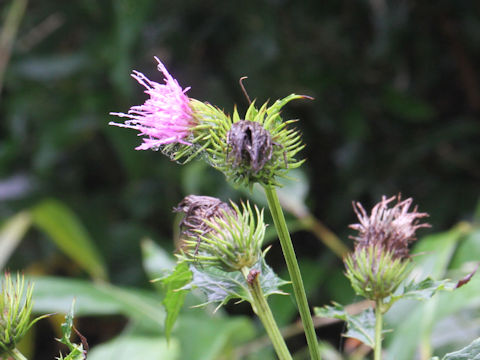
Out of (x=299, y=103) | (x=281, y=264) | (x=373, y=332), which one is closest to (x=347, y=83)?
(x=299, y=103)

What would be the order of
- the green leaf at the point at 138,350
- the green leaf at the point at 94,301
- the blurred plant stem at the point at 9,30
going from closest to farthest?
the green leaf at the point at 138,350
the green leaf at the point at 94,301
the blurred plant stem at the point at 9,30

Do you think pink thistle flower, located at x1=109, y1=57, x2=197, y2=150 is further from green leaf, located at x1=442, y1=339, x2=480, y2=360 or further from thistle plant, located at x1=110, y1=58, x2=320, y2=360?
green leaf, located at x1=442, y1=339, x2=480, y2=360

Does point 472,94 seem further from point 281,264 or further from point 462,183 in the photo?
point 281,264

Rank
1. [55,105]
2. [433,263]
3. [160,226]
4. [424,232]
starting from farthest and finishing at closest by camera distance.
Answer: [160,226]
[55,105]
[424,232]
[433,263]

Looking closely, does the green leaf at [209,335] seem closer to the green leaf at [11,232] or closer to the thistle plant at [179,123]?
the green leaf at [11,232]

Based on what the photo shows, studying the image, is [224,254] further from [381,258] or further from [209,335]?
[209,335]

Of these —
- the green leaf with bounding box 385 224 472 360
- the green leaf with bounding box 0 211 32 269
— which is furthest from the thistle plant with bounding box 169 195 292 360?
the green leaf with bounding box 0 211 32 269

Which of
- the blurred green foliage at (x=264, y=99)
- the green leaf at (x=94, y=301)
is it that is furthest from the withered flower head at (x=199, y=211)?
the blurred green foliage at (x=264, y=99)
